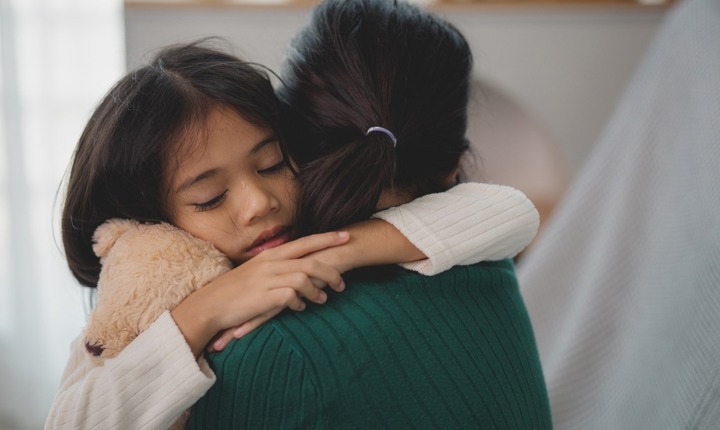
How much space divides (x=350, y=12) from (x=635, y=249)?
95 cm

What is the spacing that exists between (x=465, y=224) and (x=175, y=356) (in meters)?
0.36

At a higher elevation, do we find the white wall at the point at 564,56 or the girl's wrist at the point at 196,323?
the girl's wrist at the point at 196,323

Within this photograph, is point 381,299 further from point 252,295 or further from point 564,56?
point 564,56

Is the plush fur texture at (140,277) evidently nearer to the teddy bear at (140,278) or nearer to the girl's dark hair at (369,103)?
the teddy bear at (140,278)

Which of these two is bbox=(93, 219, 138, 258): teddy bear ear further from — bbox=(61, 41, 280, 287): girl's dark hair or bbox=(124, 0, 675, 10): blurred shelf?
bbox=(124, 0, 675, 10): blurred shelf

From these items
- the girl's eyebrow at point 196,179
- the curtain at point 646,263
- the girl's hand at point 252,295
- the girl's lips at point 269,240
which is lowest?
the curtain at point 646,263

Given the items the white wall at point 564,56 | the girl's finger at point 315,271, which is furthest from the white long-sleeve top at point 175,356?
the white wall at point 564,56

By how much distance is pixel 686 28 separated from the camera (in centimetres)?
168

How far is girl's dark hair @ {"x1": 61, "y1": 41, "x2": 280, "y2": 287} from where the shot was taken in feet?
3.23

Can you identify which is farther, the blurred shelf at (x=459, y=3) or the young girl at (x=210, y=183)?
the blurred shelf at (x=459, y=3)

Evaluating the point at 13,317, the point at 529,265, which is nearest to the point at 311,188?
the point at 529,265

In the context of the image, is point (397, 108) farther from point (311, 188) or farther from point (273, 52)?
point (273, 52)

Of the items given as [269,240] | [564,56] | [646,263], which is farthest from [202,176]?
[564,56]

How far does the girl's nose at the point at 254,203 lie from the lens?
968 mm
